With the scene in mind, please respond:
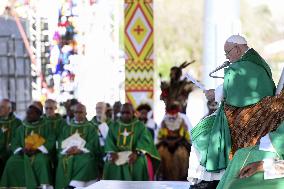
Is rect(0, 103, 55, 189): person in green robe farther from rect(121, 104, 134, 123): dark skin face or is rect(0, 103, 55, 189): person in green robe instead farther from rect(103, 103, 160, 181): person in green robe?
rect(121, 104, 134, 123): dark skin face

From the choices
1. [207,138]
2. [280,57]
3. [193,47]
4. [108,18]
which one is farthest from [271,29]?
[207,138]

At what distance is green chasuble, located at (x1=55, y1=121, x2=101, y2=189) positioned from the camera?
40.5 feet

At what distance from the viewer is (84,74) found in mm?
15750

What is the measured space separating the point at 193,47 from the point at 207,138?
27226 mm

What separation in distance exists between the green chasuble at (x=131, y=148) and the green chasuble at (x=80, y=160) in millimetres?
307

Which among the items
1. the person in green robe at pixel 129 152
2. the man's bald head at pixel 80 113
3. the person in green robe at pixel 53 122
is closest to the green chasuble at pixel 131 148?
the person in green robe at pixel 129 152

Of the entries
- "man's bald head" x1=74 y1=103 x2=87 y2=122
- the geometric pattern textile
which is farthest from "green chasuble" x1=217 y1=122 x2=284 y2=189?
the geometric pattern textile

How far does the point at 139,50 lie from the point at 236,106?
735cm

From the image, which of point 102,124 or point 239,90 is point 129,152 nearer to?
point 102,124

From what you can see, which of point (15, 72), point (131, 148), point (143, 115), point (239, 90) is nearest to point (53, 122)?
point (131, 148)

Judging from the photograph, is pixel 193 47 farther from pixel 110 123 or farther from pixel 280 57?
pixel 110 123

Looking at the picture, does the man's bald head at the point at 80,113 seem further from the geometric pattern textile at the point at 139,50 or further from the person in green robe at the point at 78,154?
the geometric pattern textile at the point at 139,50

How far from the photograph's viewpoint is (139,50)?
15.2 m

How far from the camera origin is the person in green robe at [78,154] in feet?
40.5
